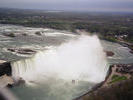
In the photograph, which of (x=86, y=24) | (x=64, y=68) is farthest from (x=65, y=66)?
(x=86, y=24)

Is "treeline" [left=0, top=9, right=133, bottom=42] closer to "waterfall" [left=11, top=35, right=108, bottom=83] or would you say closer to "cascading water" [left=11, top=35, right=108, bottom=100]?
"waterfall" [left=11, top=35, right=108, bottom=83]

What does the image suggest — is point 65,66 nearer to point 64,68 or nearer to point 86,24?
point 64,68

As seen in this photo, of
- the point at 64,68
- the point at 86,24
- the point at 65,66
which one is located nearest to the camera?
the point at 64,68

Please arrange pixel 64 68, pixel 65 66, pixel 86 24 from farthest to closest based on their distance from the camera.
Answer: pixel 86 24 < pixel 65 66 < pixel 64 68

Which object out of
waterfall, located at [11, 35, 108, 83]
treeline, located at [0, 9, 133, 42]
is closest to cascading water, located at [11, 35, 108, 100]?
waterfall, located at [11, 35, 108, 83]

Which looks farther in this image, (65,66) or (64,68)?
(65,66)

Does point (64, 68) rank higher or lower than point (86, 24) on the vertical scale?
lower

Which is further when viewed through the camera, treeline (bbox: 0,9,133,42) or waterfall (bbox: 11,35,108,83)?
treeline (bbox: 0,9,133,42)
